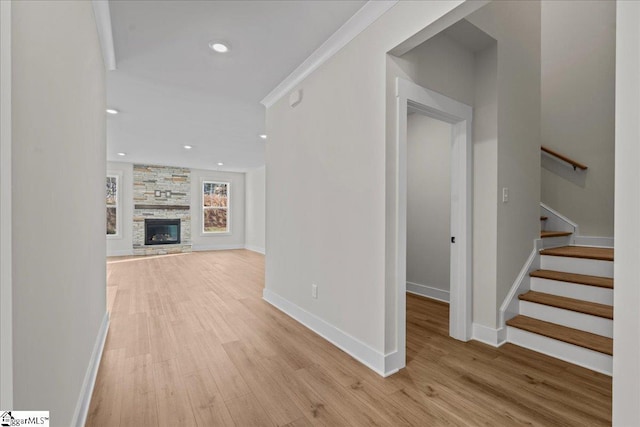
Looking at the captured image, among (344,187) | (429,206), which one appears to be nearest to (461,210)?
(344,187)

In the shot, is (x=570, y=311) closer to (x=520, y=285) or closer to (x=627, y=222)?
(x=520, y=285)

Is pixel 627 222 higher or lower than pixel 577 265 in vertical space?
higher

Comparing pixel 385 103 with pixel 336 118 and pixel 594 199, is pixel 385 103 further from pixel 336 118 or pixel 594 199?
pixel 594 199

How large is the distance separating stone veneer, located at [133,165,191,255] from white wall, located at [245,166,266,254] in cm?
171

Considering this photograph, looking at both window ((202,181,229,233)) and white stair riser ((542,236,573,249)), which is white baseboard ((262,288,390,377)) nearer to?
white stair riser ((542,236,573,249))

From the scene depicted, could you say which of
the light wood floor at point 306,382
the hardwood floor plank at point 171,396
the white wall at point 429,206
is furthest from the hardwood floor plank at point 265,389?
the white wall at point 429,206

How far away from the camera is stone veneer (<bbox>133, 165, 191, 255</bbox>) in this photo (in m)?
7.80

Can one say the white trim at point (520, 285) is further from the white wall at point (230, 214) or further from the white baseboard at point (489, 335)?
the white wall at point (230, 214)

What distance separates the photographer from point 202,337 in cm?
255

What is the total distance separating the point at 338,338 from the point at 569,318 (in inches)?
72.5

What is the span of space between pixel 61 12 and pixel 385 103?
5.58ft

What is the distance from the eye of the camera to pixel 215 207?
9.05 m

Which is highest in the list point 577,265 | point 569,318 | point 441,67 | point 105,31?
point 105,31

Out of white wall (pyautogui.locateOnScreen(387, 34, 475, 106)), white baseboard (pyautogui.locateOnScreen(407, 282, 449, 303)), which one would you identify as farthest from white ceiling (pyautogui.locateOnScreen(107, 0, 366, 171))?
white baseboard (pyautogui.locateOnScreen(407, 282, 449, 303))
